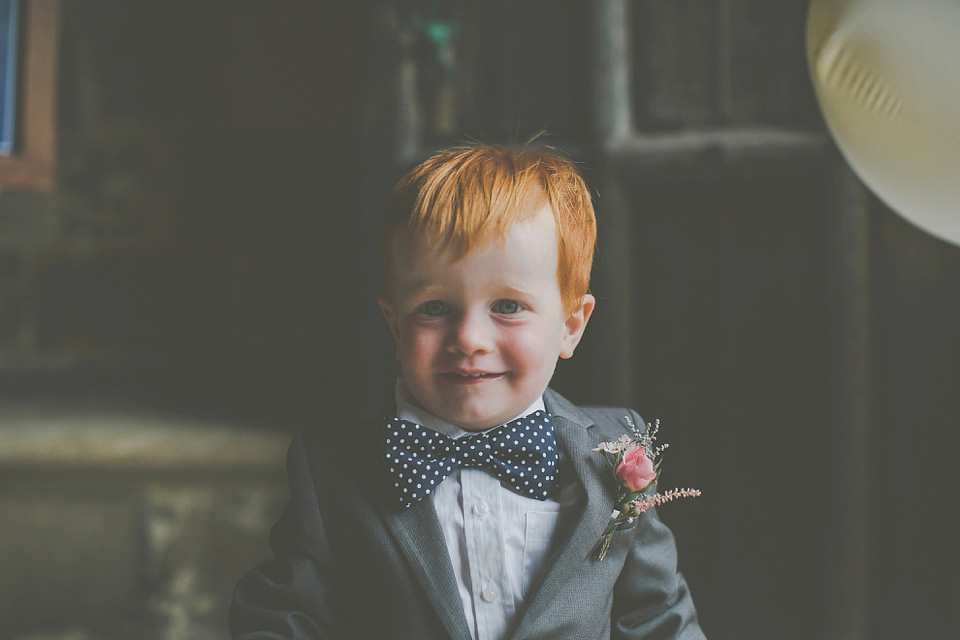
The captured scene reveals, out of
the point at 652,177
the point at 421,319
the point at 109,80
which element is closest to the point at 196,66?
the point at 109,80

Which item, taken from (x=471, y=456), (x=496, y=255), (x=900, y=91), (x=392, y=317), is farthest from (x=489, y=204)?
(x=900, y=91)

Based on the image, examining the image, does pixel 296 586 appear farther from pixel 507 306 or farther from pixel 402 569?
pixel 507 306

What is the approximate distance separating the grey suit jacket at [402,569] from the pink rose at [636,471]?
0.03 m

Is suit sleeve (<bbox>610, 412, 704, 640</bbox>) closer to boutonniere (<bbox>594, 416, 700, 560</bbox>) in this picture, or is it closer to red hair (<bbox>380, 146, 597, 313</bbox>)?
boutonniere (<bbox>594, 416, 700, 560</bbox>)

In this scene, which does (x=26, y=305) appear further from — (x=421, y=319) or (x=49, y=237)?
(x=421, y=319)

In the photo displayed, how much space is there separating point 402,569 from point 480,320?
1.00 feet

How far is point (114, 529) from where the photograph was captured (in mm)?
1838

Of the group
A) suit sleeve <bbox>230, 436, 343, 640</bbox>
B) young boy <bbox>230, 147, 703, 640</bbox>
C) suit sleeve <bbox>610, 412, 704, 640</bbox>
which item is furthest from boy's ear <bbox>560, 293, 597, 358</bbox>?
suit sleeve <bbox>230, 436, 343, 640</bbox>

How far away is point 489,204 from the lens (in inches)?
34.0

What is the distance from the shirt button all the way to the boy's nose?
28cm

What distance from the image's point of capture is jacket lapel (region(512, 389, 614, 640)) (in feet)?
2.93

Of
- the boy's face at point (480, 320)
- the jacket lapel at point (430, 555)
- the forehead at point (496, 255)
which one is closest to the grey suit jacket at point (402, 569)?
the jacket lapel at point (430, 555)

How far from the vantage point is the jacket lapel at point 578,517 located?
A: 892mm

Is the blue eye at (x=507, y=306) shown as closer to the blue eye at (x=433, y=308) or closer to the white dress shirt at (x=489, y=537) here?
the blue eye at (x=433, y=308)
